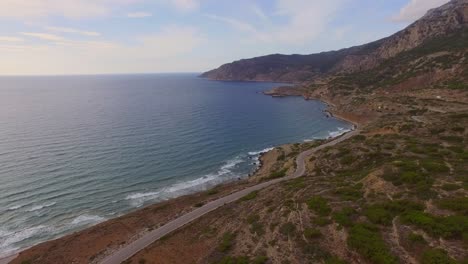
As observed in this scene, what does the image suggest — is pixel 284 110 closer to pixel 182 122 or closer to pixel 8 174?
pixel 182 122

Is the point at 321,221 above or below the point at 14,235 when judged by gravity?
above

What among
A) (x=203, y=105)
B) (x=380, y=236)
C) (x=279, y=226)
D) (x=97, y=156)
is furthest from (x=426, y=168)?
(x=203, y=105)

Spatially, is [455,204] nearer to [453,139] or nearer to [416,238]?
[416,238]

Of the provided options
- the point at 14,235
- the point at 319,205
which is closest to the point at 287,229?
the point at 319,205

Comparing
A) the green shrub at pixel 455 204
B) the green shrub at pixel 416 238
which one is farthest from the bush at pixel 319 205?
the green shrub at pixel 455 204

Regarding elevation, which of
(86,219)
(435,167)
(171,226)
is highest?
(435,167)

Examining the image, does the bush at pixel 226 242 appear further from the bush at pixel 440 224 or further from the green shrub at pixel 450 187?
the green shrub at pixel 450 187
